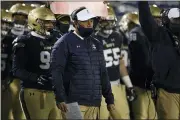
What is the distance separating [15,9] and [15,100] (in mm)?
870

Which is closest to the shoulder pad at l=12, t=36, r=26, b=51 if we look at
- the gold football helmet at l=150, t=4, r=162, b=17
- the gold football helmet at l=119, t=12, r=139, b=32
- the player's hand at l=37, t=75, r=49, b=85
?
the player's hand at l=37, t=75, r=49, b=85

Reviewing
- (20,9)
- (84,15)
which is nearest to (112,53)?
(20,9)

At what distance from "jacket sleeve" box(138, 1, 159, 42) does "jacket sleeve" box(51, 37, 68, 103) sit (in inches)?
23.0

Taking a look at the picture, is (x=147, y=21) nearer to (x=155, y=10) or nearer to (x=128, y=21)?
(x=155, y=10)

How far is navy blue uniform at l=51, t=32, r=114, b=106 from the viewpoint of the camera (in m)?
4.74

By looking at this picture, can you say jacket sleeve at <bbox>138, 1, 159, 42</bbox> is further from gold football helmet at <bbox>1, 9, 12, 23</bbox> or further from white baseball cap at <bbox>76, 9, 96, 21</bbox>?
gold football helmet at <bbox>1, 9, 12, 23</bbox>

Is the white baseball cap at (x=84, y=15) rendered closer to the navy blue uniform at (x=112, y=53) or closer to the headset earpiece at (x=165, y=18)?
the headset earpiece at (x=165, y=18)

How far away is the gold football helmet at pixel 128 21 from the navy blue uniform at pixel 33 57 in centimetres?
168

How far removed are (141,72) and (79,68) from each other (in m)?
1.26

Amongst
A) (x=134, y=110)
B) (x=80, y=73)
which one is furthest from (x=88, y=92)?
(x=134, y=110)

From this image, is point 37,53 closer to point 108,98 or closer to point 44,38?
point 44,38

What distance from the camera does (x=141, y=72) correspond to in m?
5.93

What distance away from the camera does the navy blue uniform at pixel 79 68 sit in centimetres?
474

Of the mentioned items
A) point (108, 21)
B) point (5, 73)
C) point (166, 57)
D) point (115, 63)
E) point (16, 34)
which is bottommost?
point (5, 73)
